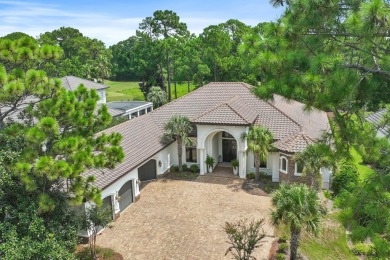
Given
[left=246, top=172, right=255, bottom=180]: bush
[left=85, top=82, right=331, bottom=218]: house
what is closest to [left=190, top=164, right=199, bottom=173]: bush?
[left=85, top=82, right=331, bottom=218]: house

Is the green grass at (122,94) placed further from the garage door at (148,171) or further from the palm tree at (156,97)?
the garage door at (148,171)

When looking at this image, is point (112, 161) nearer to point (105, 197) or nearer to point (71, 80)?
point (105, 197)

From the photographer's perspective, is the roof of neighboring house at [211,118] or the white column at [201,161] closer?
the roof of neighboring house at [211,118]

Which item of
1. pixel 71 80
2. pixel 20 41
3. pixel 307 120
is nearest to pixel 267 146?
pixel 307 120

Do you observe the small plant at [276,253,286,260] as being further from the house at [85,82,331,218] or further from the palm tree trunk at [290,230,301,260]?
the house at [85,82,331,218]

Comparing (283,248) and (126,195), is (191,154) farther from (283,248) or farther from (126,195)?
(283,248)

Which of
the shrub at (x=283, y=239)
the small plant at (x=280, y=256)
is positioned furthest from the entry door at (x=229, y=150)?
the small plant at (x=280, y=256)
